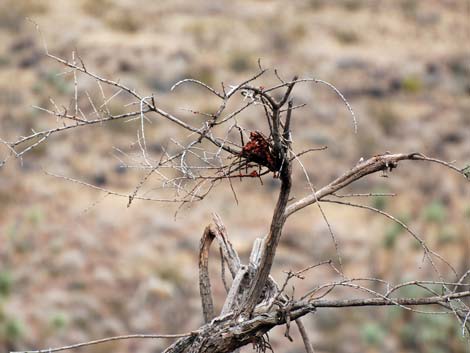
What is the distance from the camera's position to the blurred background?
14289 mm

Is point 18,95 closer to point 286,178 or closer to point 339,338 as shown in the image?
point 339,338

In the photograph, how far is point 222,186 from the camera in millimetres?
17547

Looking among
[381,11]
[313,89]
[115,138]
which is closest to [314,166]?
[313,89]

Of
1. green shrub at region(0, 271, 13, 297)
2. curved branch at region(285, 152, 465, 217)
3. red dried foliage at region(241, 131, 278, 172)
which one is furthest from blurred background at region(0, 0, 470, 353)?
red dried foliage at region(241, 131, 278, 172)

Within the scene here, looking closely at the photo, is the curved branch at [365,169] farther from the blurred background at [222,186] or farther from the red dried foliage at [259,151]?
the blurred background at [222,186]

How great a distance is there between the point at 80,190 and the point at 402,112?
27.8 feet

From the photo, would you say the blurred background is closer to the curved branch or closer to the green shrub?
the green shrub

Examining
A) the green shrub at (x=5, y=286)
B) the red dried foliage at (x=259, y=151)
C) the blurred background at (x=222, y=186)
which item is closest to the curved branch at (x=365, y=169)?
the red dried foliage at (x=259, y=151)

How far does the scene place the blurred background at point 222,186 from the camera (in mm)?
14289

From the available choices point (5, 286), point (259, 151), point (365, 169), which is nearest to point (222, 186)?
point (5, 286)

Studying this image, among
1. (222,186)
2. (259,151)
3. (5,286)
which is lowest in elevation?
(259,151)

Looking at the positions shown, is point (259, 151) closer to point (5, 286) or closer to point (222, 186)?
point (5, 286)

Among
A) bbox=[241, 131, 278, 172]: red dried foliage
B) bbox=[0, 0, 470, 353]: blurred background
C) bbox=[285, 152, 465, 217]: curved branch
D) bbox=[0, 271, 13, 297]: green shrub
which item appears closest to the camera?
bbox=[241, 131, 278, 172]: red dried foliage

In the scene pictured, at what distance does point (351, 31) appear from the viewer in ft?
75.1
